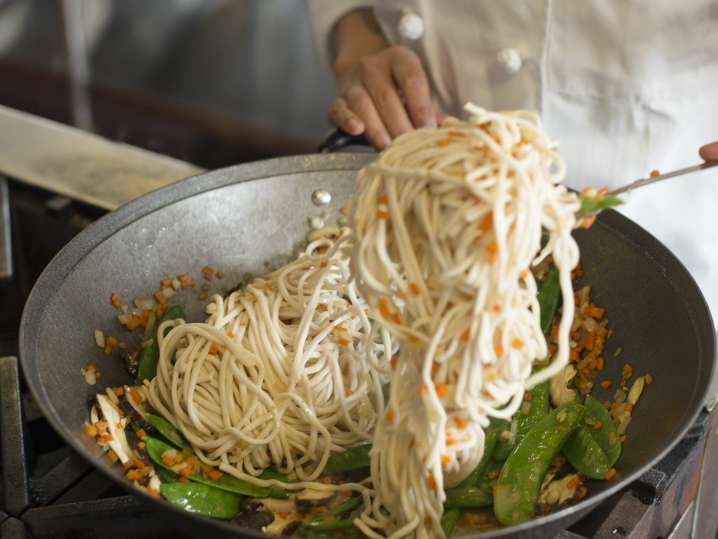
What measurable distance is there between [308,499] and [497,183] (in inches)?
24.3

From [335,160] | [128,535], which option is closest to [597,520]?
[128,535]

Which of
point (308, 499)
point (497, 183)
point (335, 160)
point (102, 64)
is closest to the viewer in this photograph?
point (497, 183)

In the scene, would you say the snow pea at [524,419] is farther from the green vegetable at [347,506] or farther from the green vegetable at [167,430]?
the green vegetable at [167,430]

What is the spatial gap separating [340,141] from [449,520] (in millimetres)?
964

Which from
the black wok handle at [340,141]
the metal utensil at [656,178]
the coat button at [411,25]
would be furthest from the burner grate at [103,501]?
the coat button at [411,25]

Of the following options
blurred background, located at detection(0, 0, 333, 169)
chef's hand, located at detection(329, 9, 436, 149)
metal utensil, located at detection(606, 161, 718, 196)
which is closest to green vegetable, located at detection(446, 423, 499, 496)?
metal utensil, located at detection(606, 161, 718, 196)

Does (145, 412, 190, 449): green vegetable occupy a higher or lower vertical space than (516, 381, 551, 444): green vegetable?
lower

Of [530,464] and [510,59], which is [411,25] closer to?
[510,59]

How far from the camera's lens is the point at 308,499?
1.36 metres

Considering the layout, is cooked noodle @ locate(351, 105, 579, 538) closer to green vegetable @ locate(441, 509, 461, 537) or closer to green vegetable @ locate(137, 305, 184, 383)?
green vegetable @ locate(441, 509, 461, 537)

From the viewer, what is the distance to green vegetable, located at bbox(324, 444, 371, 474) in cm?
141

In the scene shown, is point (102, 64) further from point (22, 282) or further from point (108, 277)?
point (108, 277)

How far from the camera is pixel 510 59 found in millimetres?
1899

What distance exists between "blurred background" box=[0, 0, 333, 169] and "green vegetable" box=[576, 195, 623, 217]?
3.33m
